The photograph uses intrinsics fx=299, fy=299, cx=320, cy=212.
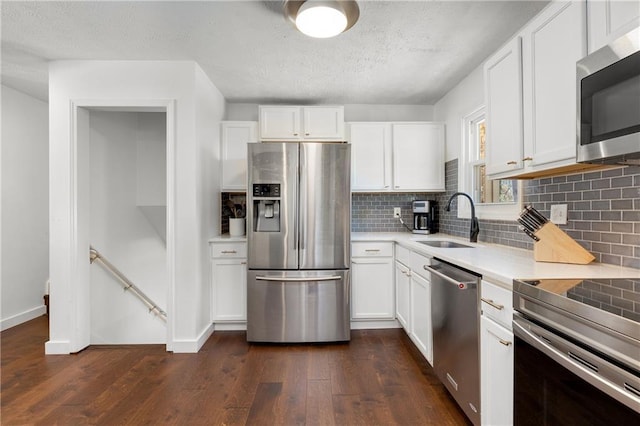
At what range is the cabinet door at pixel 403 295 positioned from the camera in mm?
2502

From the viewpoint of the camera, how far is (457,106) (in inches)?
118

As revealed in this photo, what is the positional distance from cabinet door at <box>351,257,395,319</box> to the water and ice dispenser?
3.16ft

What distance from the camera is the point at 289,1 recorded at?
5.53 ft

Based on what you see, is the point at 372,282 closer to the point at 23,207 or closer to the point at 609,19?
the point at 609,19

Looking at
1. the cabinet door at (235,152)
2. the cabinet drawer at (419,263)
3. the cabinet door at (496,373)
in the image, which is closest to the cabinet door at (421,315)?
the cabinet drawer at (419,263)

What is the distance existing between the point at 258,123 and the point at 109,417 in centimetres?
266

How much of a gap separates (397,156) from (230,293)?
7.31 feet

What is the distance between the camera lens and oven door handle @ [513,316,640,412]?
73 centimetres

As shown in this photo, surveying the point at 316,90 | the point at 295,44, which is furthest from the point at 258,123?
the point at 295,44

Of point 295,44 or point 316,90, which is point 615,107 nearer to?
point 295,44

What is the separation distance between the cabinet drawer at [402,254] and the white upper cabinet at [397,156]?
77 cm

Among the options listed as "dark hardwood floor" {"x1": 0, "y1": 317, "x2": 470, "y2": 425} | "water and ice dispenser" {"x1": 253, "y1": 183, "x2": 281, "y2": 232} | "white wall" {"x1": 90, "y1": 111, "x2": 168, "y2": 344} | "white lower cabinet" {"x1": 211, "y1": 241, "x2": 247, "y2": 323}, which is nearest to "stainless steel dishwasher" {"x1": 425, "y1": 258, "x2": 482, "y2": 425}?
"dark hardwood floor" {"x1": 0, "y1": 317, "x2": 470, "y2": 425}

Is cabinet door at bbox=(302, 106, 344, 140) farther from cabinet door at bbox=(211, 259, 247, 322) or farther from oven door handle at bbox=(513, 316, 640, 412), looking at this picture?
oven door handle at bbox=(513, 316, 640, 412)

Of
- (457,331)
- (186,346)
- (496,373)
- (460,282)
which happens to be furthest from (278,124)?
(496,373)
